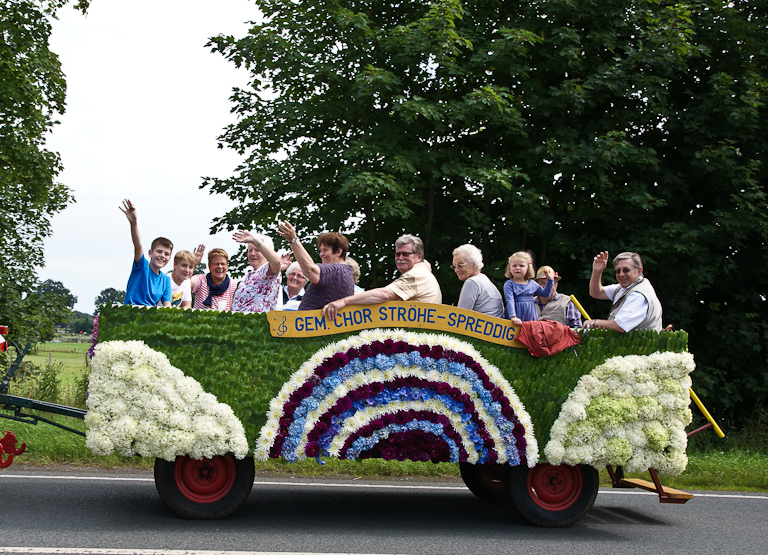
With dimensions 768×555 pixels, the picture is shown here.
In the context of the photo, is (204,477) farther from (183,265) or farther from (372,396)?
(183,265)

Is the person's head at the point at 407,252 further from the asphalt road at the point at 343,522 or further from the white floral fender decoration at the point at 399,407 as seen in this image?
the asphalt road at the point at 343,522

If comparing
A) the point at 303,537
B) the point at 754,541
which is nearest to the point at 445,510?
the point at 303,537

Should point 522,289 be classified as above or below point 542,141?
below

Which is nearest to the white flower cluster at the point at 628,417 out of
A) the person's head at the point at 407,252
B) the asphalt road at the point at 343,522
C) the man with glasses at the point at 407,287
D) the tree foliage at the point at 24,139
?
the asphalt road at the point at 343,522

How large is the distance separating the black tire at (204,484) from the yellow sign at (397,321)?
3.39 ft

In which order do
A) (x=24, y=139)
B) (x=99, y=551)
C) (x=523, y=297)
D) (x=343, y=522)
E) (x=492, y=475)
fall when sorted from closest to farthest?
(x=99, y=551)
(x=343, y=522)
(x=523, y=297)
(x=492, y=475)
(x=24, y=139)

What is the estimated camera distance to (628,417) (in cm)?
541

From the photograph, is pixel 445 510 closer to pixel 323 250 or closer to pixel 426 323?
pixel 426 323

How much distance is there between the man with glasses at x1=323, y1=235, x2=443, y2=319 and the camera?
523cm

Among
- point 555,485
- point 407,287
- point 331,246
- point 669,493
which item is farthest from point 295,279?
point 669,493

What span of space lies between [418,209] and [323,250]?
6.36 m

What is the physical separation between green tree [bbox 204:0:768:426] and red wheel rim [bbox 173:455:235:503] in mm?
5743

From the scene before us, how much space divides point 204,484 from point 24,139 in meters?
14.1

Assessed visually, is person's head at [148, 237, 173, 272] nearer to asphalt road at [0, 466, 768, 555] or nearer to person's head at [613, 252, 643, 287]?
asphalt road at [0, 466, 768, 555]
